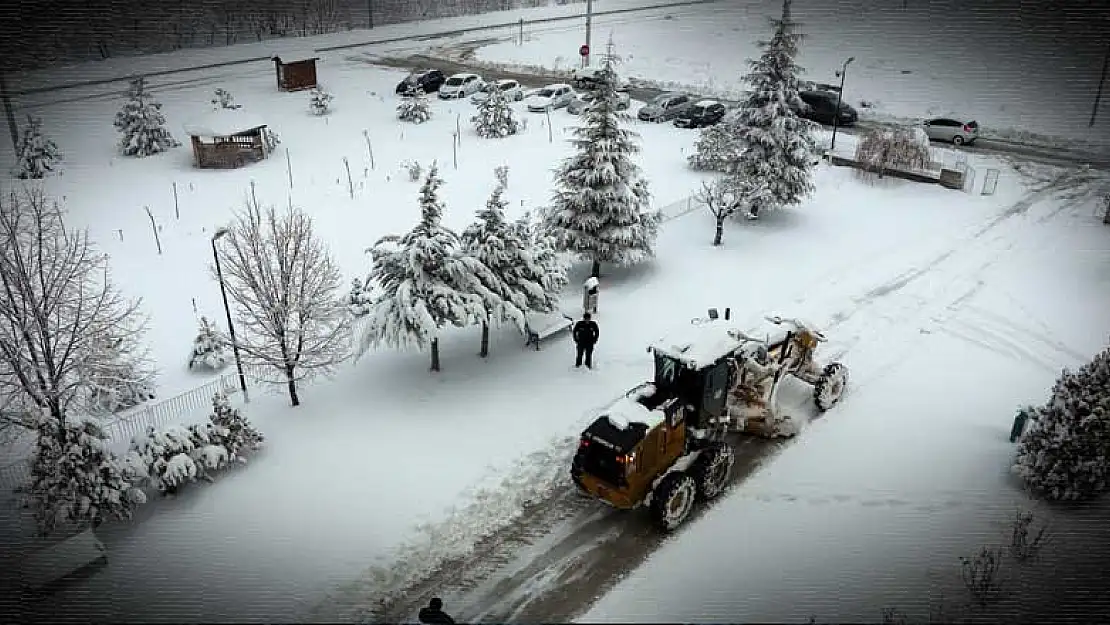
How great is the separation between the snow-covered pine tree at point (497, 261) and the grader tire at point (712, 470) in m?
4.93

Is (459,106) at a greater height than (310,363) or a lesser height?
greater

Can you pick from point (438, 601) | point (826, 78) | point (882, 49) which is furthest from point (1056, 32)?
point (438, 601)

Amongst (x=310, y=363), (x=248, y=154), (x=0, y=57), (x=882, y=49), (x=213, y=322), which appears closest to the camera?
(x=310, y=363)

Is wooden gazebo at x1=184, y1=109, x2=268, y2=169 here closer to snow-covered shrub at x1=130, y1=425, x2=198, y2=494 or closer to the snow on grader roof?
snow-covered shrub at x1=130, y1=425, x2=198, y2=494

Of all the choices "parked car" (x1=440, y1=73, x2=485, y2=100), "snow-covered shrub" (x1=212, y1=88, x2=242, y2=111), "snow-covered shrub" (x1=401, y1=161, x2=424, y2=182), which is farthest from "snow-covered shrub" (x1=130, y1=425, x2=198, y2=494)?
"parked car" (x1=440, y1=73, x2=485, y2=100)

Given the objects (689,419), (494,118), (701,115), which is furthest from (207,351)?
(701,115)

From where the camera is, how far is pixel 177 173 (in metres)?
29.4

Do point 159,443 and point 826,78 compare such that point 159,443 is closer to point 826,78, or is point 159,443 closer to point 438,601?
point 438,601

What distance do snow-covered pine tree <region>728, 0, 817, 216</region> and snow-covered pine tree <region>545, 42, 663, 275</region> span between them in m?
5.96

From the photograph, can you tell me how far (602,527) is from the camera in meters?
11.3

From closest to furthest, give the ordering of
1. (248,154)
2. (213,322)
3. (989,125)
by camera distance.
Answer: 1. (213,322)
2. (248,154)
3. (989,125)

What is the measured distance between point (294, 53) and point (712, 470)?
51.2 metres

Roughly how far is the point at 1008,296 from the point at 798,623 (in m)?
14.1

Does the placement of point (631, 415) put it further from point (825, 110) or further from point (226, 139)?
point (825, 110)
